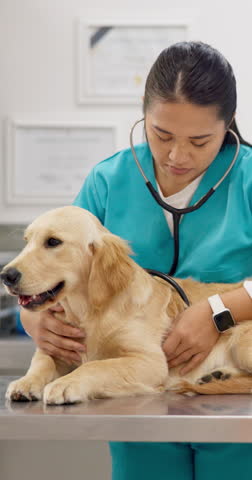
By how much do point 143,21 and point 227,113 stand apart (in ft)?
5.19

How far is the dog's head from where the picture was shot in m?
1.17

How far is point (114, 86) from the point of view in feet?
9.31

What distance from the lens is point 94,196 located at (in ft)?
4.96

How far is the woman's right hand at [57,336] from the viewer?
1.25 metres

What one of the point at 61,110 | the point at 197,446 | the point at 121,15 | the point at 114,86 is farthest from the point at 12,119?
the point at 197,446

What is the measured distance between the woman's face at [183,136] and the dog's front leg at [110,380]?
1.39 ft

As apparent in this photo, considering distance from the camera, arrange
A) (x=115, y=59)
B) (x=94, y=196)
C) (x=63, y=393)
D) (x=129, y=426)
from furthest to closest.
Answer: (x=115, y=59), (x=94, y=196), (x=63, y=393), (x=129, y=426)

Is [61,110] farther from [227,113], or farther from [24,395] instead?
[24,395]

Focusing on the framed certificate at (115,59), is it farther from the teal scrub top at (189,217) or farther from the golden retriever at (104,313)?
the golden retriever at (104,313)

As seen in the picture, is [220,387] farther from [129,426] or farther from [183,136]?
[183,136]

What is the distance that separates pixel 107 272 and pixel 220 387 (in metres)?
0.31

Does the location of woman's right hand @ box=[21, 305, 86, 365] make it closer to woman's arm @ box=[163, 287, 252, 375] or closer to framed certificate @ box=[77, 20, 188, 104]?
woman's arm @ box=[163, 287, 252, 375]

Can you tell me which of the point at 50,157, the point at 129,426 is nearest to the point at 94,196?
the point at 129,426

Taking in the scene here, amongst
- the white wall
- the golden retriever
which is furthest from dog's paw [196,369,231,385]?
the white wall
